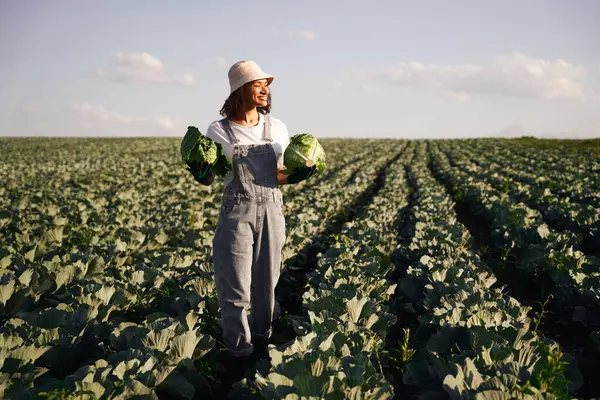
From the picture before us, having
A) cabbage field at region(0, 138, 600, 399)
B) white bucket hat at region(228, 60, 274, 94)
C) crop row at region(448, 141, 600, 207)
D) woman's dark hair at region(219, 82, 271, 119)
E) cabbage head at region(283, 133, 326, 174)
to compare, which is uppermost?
white bucket hat at region(228, 60, 274, 94)

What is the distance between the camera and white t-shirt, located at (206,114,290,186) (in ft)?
11.7

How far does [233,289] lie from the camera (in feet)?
12.0

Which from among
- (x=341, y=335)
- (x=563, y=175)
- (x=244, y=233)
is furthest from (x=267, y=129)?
(x=563, y=175)

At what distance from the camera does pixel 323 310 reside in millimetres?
3820

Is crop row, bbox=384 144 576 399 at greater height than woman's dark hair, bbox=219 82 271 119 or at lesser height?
lesser

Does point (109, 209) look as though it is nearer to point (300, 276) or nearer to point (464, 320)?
point (300, 276)

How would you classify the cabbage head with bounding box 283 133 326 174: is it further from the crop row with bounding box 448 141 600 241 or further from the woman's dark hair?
the crop row with bounding box 448 141 600 241

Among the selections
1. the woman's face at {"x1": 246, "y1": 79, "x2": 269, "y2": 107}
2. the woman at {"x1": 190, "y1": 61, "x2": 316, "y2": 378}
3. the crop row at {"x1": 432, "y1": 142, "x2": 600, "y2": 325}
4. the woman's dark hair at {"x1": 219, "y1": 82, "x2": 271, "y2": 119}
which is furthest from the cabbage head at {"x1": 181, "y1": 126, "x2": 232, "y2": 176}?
the crop row at {"x1": 432, "y1": 142, "x2": 600, "y2": 325}

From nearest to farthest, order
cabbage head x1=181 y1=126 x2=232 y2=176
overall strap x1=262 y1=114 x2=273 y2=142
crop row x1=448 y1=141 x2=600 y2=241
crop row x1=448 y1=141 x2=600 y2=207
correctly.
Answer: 1. cabbage head x1=181 y1=126 x2=232 y2=176
2. overall strap x1=262 y1=114 x2=273 y2=142
3. crop row x1=448 y1=141 x2=600 y2=241
4. crop row x1=448 y1=141 x2=600 y2=207

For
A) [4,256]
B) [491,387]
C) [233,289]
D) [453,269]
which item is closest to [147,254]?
[4,256]

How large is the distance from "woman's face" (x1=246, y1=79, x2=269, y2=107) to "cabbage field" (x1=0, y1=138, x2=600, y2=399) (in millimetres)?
1742

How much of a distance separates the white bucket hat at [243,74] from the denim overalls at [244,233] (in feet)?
1.09

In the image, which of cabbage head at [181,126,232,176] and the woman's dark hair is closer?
cabbage head at [181,126,232,176]

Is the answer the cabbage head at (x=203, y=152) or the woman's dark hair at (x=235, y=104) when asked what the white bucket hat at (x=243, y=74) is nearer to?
the woman's dark hair at (x=235, y=104)
